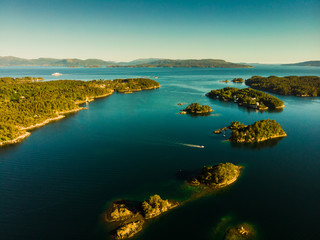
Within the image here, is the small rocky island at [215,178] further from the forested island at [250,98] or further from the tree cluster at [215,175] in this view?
the forested island at [250,98]

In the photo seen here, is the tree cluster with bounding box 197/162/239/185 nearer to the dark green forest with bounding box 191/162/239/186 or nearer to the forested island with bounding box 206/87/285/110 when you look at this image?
the dark green forest with bounding box 191/162/239/186

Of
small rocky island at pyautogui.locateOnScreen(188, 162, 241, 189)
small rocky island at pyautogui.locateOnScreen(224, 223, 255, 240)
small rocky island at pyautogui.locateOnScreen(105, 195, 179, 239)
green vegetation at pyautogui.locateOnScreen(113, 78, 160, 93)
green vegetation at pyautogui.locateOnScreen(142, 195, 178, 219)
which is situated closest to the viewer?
small rocky island at pyautogui.locateOnScreen(224, 223, 255, 240)

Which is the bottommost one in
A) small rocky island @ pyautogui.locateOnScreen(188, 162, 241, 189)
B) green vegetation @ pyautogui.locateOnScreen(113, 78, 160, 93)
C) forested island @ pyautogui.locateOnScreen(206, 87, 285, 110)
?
small rocky island @ pyautogui.locateOnScreen(188, 162, 241, 189)

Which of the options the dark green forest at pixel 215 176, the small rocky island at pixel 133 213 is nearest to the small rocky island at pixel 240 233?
the small rocky island at pixel 133 213

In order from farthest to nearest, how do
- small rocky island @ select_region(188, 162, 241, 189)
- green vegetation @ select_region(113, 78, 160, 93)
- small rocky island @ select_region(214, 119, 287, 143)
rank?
green vegetation @ select_region(113, 78, 160, 93) → small rocky island @ select_region(214, 119, 287, 143) → small rocky island @ select_region(188, 162, 241, 189)

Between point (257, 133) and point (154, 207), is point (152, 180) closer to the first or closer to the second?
point (154, 207)

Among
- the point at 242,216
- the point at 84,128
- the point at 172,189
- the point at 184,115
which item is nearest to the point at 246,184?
the point at 242,216

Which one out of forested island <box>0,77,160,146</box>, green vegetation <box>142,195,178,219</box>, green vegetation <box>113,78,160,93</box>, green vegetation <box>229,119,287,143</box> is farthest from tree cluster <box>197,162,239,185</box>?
green vegetation <box>113,78,160,93</box>

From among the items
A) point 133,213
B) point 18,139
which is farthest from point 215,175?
point 18,139
